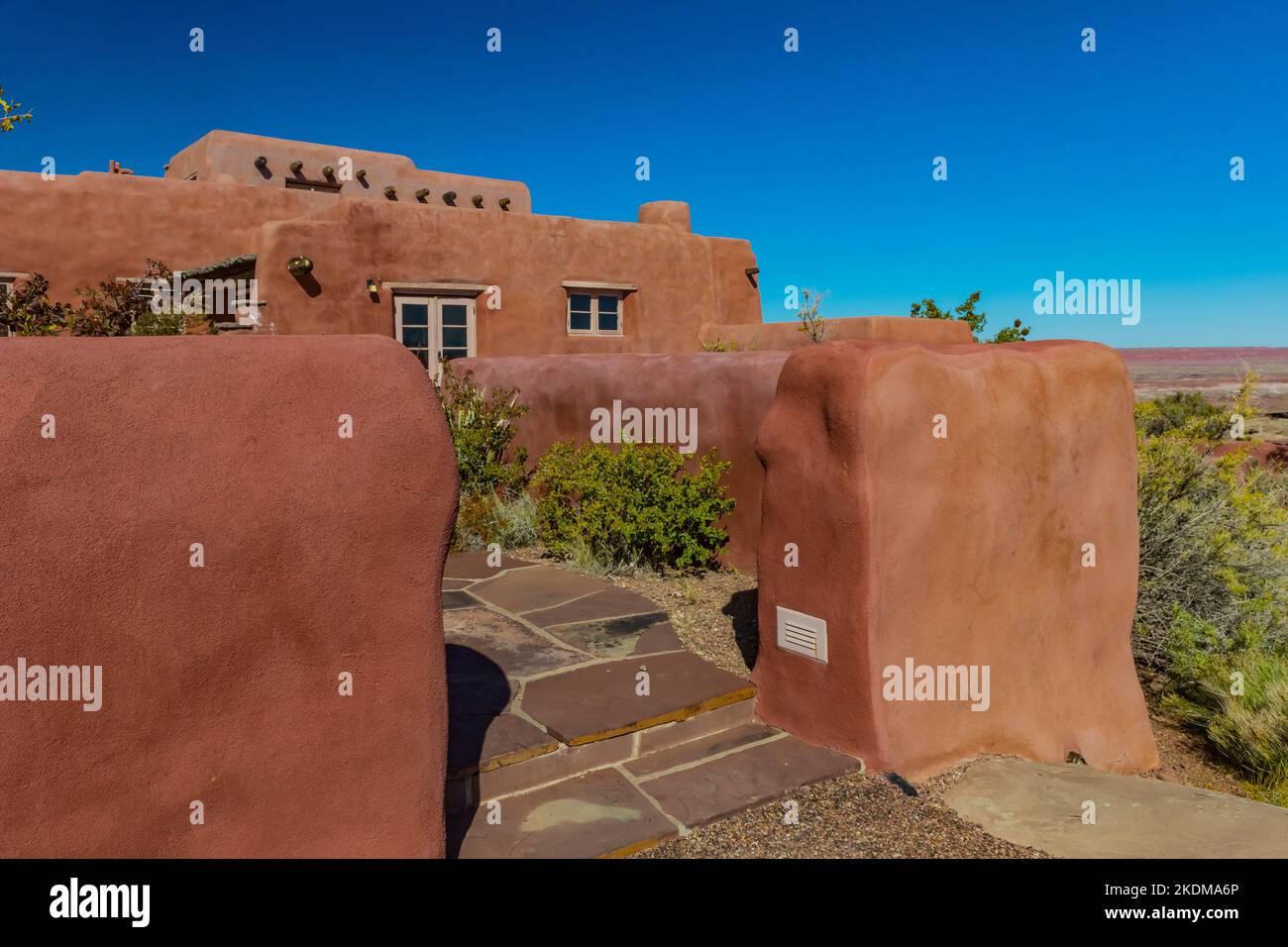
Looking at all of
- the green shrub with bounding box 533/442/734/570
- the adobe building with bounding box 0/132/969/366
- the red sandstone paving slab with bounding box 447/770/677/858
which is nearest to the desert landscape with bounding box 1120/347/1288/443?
the adobe building with bounding box 0/132/969/366

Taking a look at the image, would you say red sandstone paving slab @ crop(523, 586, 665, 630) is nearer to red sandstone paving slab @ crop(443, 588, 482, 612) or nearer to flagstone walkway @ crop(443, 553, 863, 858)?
flagstone walkway @ crop(443, 553, 863, 858)

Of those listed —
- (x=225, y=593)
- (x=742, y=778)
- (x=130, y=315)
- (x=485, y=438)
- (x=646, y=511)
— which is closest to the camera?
(x=225, y=593)

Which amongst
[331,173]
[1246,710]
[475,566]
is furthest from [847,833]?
[331,173]

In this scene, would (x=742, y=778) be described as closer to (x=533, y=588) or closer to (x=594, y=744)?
(x=594, y=744)

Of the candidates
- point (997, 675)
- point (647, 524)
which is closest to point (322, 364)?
point (997, 675)

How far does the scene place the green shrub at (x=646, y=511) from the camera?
22.8 feet

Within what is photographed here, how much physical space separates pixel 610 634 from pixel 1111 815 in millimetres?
2816

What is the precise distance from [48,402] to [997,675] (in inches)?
168

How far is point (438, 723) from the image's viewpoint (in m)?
2.72

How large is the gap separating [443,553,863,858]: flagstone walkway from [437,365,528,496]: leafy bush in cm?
349

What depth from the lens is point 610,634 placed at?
531cm

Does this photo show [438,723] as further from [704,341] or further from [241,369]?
[704,341]

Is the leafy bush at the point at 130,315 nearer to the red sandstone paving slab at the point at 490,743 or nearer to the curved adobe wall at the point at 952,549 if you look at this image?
the red sandstone paving slab at the point at 490,743

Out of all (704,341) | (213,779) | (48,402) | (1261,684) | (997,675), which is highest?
(704,341)
